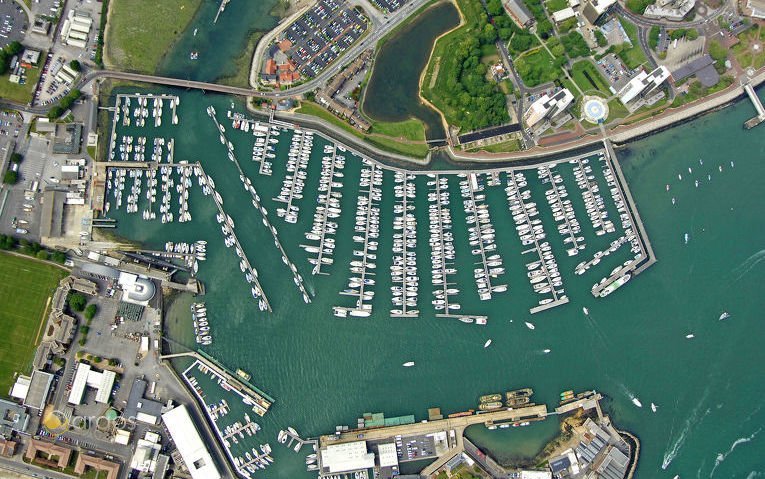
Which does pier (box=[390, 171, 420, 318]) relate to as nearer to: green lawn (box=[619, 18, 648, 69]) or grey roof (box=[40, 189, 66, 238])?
green lawn (box=[619, 18, 648, 69])

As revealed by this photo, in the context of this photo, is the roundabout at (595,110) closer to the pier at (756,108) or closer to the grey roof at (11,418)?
the pier at (756,108)

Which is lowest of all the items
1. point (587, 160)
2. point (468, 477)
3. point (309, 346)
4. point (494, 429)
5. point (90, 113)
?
point (468, 477)

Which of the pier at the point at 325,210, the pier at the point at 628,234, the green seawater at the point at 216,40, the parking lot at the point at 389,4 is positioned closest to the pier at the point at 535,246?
the pier at the point at 628,234

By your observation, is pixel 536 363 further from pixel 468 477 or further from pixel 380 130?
pixel 380 130

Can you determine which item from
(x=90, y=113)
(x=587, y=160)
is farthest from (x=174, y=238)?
(x=587, y=160)

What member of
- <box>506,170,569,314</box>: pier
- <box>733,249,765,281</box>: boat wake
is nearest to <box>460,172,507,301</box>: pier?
<box>506,170,569,314</box>: pier

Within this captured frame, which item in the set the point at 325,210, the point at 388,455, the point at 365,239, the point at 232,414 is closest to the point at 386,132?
the point at 325,210

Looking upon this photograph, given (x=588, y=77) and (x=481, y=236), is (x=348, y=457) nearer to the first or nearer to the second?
(x=481, y=236)
